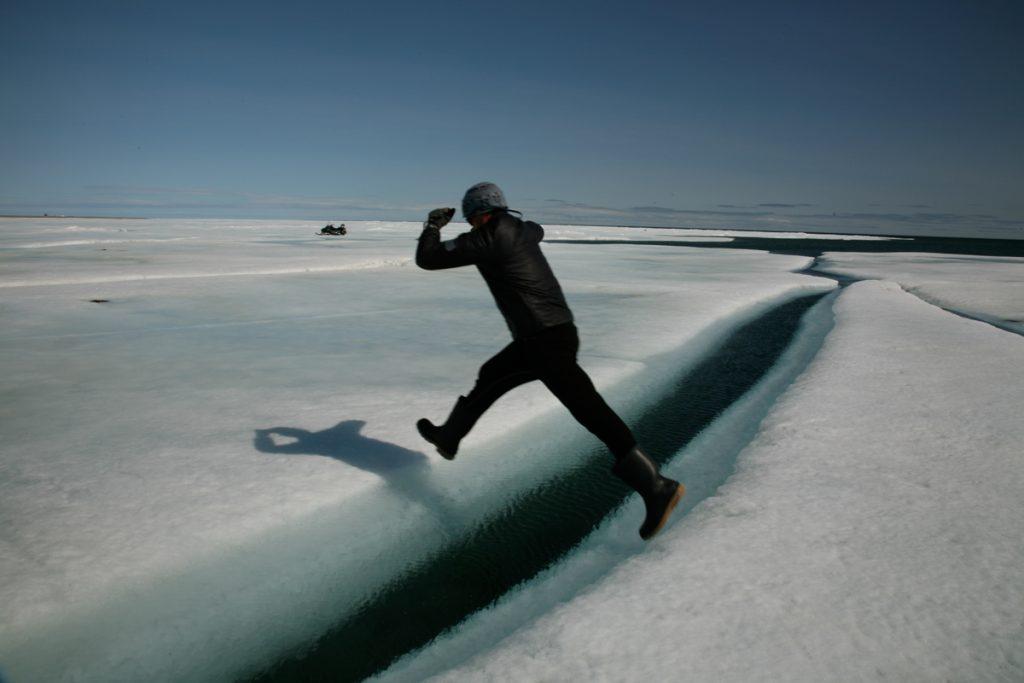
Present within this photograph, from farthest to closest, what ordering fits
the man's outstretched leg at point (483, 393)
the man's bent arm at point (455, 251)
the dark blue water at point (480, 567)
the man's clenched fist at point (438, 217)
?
the man's outstretched leg at point (483, 393), the man's clenched fist at point (438, 217), the man's bent arm at point (455, 251), the dark blue water at point (480, 567)

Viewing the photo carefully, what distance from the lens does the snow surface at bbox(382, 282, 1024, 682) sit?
1495mm

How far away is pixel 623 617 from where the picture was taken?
1.68 metres

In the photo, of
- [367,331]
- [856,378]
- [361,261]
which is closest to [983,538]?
[856,378]

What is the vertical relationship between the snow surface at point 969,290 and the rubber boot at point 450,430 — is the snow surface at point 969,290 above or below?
below

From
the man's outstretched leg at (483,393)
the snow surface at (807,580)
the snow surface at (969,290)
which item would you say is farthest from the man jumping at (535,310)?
the snow surface at (969,290)

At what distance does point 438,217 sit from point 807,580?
1753 mm

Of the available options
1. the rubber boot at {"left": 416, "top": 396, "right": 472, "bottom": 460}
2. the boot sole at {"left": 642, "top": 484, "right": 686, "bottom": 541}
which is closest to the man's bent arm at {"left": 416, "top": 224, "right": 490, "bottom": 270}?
the rubber boot at {"left": 416, "top": 396, "right": 472, "bottom": 460}

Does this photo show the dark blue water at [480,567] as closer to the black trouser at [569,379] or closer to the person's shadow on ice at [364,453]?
the person's shadow on ice at [364,453]

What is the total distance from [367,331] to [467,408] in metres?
Result: 3.85

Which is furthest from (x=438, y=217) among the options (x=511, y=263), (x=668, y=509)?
(x=668, y=509)

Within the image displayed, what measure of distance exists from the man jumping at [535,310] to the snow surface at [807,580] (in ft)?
0.86

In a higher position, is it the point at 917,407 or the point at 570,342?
the point at 570,342

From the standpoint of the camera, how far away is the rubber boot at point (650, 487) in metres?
2.09

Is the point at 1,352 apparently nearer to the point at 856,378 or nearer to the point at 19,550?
the point at 19,550
